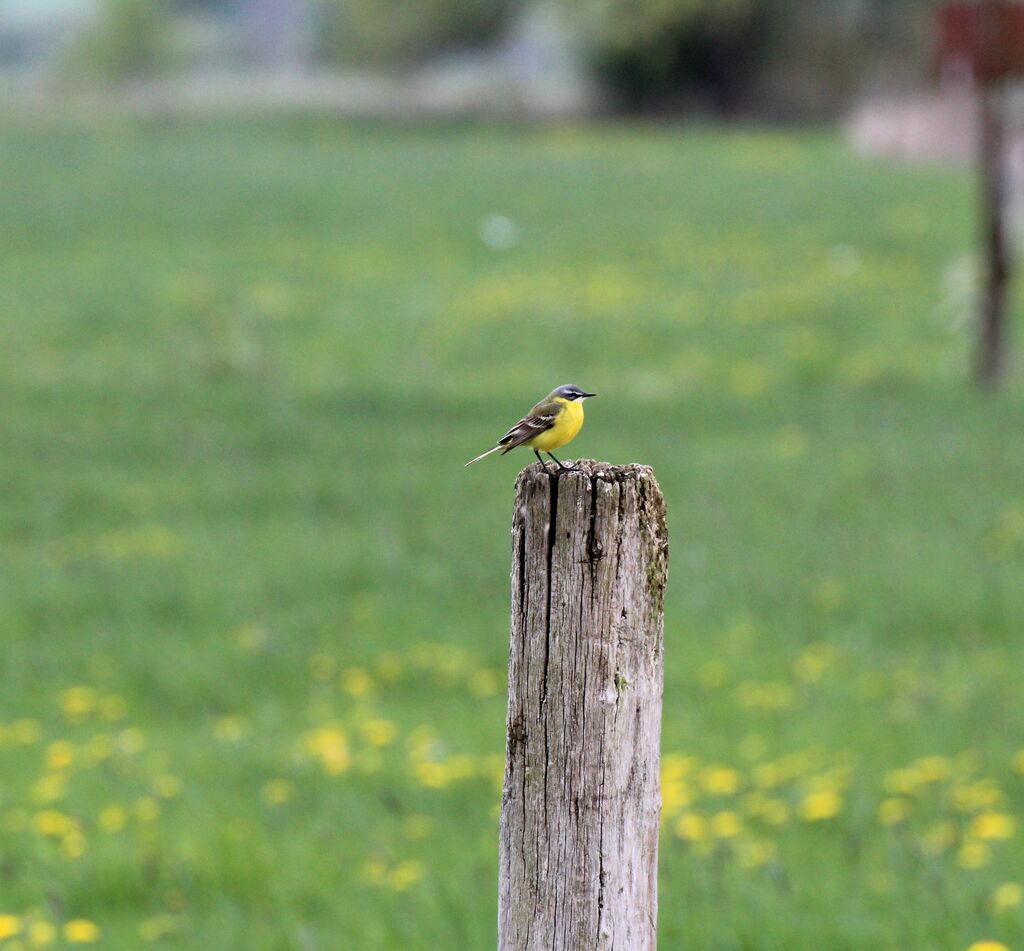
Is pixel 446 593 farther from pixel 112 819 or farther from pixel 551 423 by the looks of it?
pixel 551 423

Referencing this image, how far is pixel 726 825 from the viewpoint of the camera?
6375 mm

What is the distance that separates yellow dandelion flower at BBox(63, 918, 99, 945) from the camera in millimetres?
5418

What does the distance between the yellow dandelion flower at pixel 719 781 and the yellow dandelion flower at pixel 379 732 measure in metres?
1.44

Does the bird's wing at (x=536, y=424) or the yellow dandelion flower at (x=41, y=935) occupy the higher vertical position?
the bird's wing at (x=536, y=424)

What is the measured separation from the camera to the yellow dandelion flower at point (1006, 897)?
5.21 m

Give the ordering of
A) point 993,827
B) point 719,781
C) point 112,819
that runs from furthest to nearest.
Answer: point 719,781 → point 112,819 → point 993,827

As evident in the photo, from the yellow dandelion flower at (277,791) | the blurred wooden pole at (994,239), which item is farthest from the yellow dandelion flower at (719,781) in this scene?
the blurred wooden pole at (994,239)

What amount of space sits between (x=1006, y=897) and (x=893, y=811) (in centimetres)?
118

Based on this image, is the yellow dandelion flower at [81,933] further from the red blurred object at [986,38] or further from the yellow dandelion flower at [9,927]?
the red blurred object at [986,38]

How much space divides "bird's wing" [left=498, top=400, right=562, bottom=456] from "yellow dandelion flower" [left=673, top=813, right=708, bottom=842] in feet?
9.64

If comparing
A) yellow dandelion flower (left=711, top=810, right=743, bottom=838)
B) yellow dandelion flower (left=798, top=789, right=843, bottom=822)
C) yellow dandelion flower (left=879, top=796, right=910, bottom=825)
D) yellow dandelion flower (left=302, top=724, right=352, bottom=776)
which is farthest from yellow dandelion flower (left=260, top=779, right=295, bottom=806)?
yellow dandelion flower (left=879, top=796, right=910, bottom=825)

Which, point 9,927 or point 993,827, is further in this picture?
point 993,827

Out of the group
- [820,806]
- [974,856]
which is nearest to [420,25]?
[820,806]

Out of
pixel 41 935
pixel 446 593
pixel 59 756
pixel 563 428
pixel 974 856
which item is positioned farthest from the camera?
pixel 446 593
